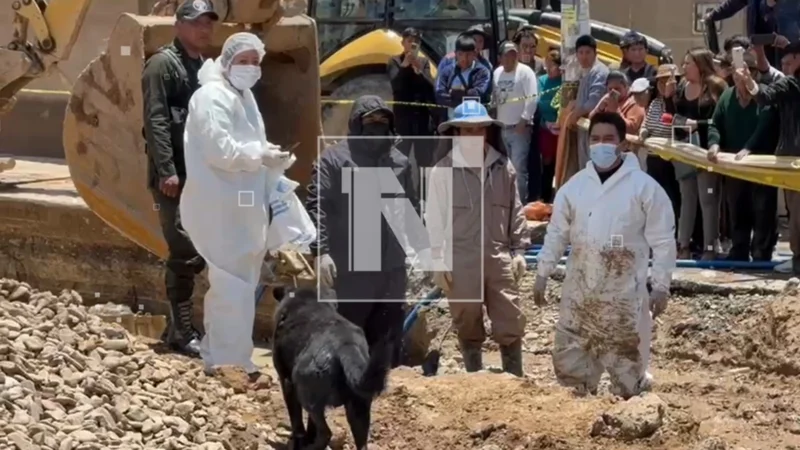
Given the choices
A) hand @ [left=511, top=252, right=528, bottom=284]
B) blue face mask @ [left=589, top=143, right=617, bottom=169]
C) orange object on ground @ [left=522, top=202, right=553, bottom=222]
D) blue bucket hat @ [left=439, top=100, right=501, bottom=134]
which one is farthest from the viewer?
orange object on ground @ [left=522, top=202, right=553, bottom=222]

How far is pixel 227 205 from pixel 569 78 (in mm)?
5514

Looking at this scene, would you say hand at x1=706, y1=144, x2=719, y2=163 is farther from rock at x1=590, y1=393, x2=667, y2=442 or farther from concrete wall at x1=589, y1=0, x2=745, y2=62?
concrete wall at x1=589, y1=0, x2=745, y2=62

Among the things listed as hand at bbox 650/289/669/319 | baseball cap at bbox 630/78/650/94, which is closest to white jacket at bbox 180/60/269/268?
hand at bbox 650/289/669/319

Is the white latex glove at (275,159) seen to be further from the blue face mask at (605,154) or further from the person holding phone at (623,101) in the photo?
the person holding phone at (623,101)

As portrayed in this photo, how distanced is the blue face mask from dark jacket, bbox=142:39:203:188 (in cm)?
238

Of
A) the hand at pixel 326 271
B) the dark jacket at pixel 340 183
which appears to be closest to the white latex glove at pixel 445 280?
the dark jacket at pixel 340 183

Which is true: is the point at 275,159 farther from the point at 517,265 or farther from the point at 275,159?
the point at 517,265

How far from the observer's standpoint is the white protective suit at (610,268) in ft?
25.5

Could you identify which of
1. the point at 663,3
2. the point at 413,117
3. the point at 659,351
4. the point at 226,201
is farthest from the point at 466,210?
the point at 663,3

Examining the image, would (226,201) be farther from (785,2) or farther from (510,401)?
(785,2)

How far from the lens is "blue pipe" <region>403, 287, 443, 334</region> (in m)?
9.47

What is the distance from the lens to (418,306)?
9.78 metres

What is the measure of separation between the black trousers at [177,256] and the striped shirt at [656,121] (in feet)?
14.6

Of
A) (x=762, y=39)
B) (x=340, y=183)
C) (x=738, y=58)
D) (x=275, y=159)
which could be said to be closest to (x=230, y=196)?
(x=275, y=159)
